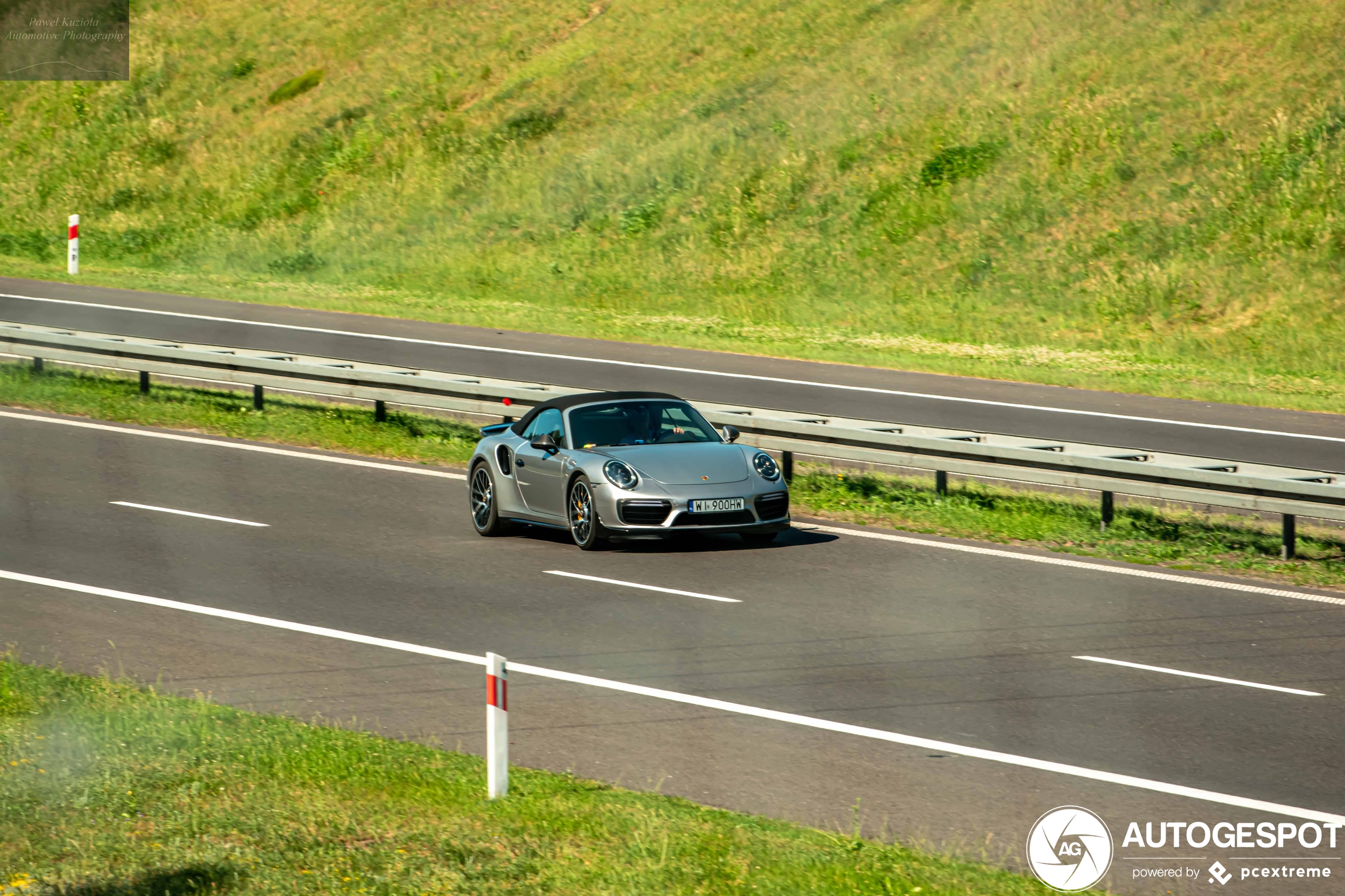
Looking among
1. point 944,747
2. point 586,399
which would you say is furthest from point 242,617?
point 944,747

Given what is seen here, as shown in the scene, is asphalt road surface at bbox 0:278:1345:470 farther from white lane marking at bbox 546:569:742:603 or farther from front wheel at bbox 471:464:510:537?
white lane marking at bbox 546:569:742:603

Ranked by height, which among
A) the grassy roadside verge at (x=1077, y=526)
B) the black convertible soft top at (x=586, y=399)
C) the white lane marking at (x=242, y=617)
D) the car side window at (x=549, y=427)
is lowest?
the white lane marking at (x=242, y=617)

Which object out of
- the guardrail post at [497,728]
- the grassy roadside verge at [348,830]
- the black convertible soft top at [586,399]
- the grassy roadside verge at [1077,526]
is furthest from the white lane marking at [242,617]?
the grassy roadside verge at [1077,526]

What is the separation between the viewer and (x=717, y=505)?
46.0 feet

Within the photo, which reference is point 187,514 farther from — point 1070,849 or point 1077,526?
point 1070,849

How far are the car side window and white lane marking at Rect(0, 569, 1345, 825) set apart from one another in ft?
13.7

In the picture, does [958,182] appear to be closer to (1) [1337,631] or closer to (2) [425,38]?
(2) [425,38]

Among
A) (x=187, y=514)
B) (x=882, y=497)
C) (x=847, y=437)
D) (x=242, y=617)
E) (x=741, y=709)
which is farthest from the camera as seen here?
(x=882, y=497)

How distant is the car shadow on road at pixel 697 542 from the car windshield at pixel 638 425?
0.95 metres

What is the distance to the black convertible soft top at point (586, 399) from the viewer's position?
15.2 meters

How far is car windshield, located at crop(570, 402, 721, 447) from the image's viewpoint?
1502 cm

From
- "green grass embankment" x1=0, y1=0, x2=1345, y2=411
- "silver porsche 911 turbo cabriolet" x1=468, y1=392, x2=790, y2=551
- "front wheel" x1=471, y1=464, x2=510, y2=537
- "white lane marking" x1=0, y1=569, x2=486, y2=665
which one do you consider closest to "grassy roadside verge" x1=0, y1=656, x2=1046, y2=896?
"white lane marking" x1=0, y1=569, x2=486, y2=665

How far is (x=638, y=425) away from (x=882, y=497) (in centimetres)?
323

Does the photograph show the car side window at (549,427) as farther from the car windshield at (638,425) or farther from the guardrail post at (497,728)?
the guardrail post at (497,728)
